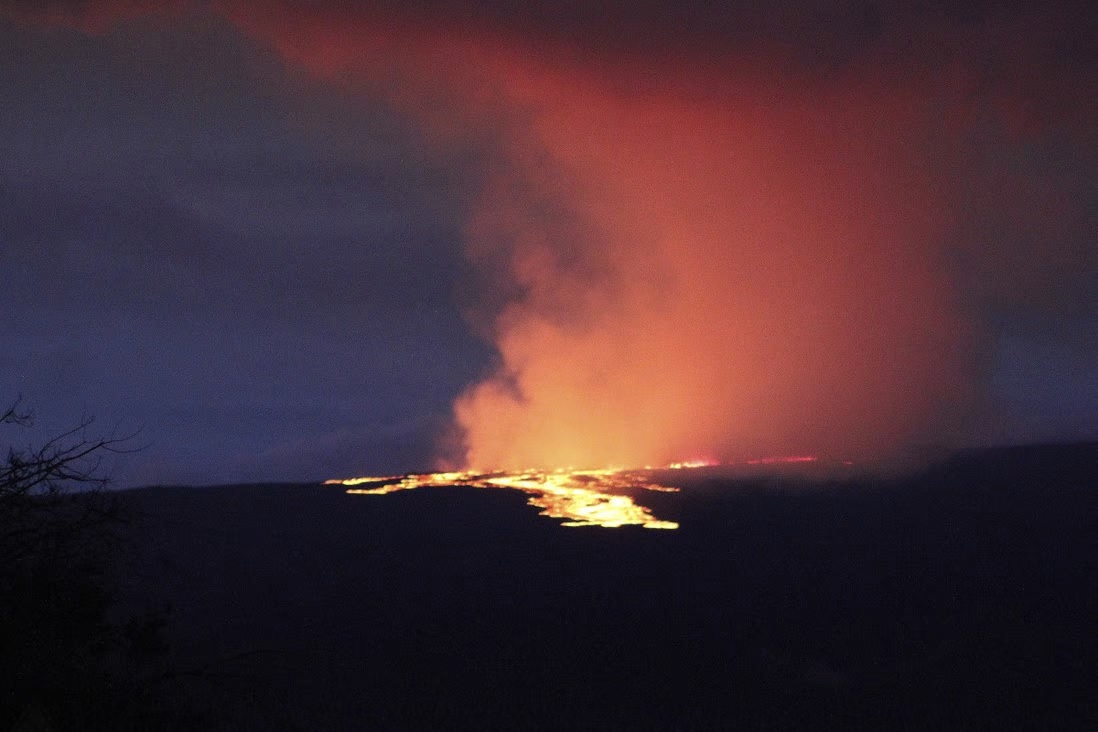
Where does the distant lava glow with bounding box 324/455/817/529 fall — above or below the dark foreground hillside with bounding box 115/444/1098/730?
above

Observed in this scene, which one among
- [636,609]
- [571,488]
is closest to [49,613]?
[636,609]

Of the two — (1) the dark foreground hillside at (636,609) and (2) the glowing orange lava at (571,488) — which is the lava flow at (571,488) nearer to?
(2) the glowing orange lava at (571,488)

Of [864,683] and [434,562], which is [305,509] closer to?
[434,562]

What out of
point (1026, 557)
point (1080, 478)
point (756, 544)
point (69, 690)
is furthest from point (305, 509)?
point (1080, 478)

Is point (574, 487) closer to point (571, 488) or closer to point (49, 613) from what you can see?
point (571, 488)

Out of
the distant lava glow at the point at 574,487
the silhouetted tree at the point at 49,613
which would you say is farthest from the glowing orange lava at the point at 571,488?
the silhouetted tree at the point at 49,613

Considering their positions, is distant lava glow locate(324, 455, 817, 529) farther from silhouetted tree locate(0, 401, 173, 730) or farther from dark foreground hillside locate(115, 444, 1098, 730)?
silhouetted tree locate(0, 401, 173, 730)

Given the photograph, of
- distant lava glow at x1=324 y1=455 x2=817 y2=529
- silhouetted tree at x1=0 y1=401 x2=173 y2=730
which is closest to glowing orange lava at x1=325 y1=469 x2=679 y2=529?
distant lava glow at x1=324 y1=455 x2=817 y2=529
